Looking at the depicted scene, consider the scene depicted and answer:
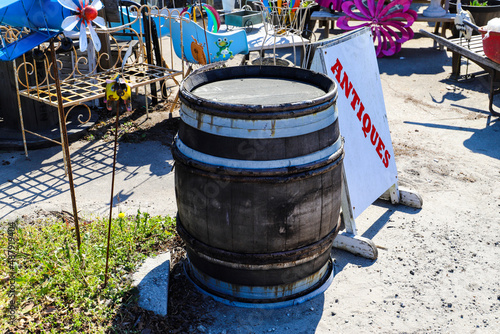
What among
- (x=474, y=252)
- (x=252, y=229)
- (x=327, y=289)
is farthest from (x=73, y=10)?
(x=474, y=252)

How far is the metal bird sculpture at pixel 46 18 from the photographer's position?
299 cm

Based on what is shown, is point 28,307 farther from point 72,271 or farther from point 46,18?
point 46,18

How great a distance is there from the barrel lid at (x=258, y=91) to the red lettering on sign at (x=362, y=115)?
1.30 ft

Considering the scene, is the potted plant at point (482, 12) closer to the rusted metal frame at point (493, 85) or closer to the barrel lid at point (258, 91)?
the rusted metal frame at point (493, 85)

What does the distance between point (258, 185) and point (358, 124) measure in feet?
4.88

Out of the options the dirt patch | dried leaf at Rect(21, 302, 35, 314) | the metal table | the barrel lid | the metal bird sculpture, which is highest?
the metal bird sculpture

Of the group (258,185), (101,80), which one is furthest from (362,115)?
(101,80)

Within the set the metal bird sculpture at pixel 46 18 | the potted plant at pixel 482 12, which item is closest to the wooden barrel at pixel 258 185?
the metal bird sculpture at pixel 46 18

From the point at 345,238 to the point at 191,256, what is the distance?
1.24 metres

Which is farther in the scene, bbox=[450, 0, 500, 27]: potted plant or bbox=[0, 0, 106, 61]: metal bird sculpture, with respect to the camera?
bbox=[450, 0, 500, 27]: potted plant

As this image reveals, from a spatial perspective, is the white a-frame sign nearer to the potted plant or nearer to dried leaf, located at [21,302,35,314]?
dried leaf, located at [21,302,35,314]

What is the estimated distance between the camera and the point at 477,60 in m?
6.87

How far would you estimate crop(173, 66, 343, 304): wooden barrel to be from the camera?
2.81 meters

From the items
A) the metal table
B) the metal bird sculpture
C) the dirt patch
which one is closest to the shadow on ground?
the metal table
